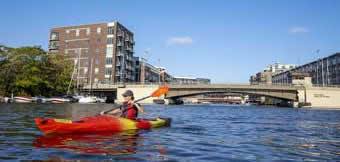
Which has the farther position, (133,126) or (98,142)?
(133,126)

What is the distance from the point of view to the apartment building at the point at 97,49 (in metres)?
79.8

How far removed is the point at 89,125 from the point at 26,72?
47.3 m

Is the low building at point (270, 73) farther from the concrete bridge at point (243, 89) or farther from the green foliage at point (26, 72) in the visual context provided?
the green foliage at point (26, 72)

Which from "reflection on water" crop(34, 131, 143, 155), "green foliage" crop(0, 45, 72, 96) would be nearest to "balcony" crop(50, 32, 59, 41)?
"green foliage" crop(0, 45, 72, 96)

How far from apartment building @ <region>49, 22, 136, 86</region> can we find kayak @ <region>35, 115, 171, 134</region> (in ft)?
226

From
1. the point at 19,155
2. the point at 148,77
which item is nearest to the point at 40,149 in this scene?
the point at 19,155

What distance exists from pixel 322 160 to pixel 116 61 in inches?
3040

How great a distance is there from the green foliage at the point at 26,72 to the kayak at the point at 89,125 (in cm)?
4447

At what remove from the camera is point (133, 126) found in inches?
424

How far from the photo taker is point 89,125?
9.22m

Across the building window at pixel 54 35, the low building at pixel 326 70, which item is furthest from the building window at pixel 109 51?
the low building at pixel 326 70

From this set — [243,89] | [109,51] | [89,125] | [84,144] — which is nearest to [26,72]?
[109,51]

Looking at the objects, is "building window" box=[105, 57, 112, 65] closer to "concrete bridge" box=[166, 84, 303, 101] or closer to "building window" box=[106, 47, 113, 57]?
"building window" box=[106, 47, 113, 57]

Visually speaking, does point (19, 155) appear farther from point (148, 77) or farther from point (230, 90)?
point (148, 77)
